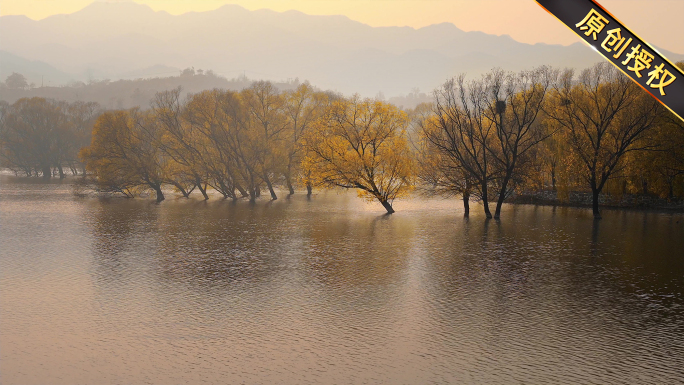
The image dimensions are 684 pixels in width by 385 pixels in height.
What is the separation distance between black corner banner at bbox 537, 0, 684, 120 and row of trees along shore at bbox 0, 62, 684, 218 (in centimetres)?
4520

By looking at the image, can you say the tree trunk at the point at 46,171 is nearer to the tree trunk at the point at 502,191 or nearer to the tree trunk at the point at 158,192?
the tree trunk at the point at 158,192

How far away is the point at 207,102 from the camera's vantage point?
72.1 m

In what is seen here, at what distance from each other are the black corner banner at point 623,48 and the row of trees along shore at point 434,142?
4520 cm

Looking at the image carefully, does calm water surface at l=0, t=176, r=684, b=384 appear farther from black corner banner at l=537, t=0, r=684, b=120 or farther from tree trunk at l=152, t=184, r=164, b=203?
tree trunk at l=152, t=184, r=164, b=203

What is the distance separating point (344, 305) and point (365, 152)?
35.4 metres

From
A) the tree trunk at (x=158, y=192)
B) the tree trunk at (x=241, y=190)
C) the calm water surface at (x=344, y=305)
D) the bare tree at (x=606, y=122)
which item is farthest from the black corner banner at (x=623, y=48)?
the tree trunk at (x=158, y=192)

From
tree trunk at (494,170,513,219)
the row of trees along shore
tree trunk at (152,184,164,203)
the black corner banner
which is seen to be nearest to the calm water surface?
tree trunk at (494,170,513,219)

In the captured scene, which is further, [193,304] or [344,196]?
[344,196]

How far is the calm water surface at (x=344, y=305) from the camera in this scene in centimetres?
1694

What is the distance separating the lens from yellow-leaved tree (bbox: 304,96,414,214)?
57.0 m

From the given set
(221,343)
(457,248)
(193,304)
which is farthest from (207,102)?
(221,343)

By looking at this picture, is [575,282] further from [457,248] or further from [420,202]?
[420,202]

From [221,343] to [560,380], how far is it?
10802 mm

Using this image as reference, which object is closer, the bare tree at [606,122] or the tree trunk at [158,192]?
the bare tree at [606,122]
